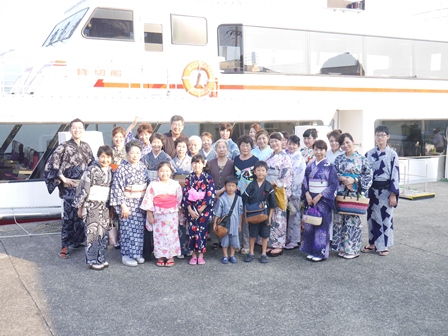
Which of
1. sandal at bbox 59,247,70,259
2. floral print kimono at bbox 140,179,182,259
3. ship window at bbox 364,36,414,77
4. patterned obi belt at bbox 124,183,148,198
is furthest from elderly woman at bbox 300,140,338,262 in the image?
ship window at bbox 364,36,414,77

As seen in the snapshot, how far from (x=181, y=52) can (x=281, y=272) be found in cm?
497

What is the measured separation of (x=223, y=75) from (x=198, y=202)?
4.07 metres

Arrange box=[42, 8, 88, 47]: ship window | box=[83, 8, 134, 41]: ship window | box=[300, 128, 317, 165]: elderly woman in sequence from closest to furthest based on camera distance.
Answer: box=[300, 128, 317, 165]: elderly woman, box=[83, 8, 134, 41]: ship window, box=[42, 8, 88, 47]: ship window

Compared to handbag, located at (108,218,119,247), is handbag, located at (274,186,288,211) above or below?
above

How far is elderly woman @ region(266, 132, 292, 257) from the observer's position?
5.95 m

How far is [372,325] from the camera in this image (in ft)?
13.0

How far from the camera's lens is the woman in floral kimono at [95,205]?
5.37 m

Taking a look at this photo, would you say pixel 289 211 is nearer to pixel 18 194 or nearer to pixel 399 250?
pixel 399 250

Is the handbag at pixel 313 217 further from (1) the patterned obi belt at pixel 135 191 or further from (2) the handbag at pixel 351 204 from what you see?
(1) the patterned obi belt at pixel 135 191

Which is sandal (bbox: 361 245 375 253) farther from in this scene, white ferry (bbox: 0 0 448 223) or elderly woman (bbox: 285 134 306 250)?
white ferry (bbox: 0 0 448 223)

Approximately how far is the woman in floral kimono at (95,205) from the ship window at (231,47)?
4.34 metres

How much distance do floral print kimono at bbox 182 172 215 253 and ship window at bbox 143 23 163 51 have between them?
3765 millimetres

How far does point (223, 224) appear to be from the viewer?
5.64 meters

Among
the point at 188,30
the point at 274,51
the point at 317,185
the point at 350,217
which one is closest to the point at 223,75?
the point at 188,30
